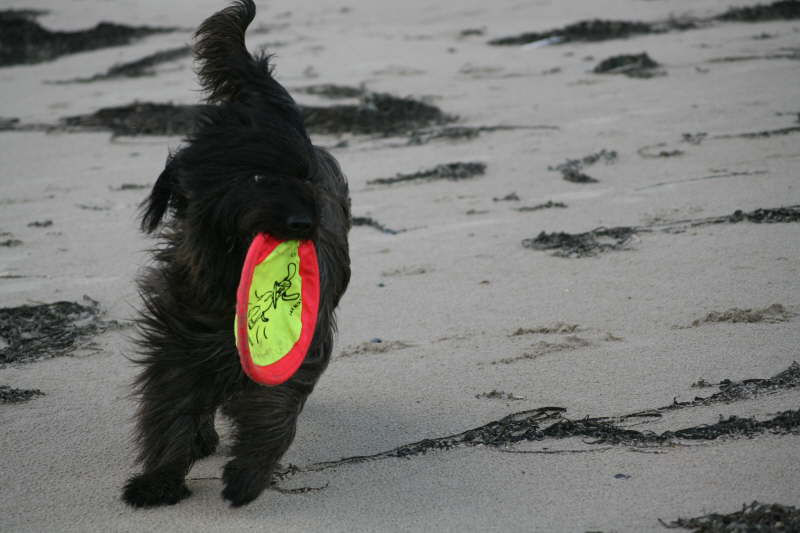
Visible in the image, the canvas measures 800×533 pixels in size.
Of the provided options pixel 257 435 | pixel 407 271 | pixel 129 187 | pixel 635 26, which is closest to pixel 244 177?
pixel 257 435

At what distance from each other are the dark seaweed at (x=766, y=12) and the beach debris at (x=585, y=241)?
8.42m

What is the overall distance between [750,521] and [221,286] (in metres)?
1.97

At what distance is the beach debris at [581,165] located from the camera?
7406 millimetres

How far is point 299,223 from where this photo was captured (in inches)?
129

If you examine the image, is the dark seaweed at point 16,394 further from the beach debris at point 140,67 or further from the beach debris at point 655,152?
the beach debris at point 140,67

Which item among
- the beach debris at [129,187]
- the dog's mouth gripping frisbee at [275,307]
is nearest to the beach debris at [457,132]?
the beach debris at [129,187]

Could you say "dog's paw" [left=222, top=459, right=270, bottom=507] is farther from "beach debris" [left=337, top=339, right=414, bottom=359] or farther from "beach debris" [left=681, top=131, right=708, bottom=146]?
"beach debris" [left=681, top=131, right=708, bottom=146]

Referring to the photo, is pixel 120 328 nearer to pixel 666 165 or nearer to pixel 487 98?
pixel 666 165

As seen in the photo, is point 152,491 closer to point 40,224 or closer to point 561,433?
point 561,433

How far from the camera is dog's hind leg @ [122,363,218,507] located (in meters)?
3.50

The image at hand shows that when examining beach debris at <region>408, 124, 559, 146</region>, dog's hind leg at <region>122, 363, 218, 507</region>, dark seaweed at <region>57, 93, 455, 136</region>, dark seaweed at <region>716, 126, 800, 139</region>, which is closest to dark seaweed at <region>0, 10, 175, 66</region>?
dark seaweed at <region>57, 93, 455, 136</region>

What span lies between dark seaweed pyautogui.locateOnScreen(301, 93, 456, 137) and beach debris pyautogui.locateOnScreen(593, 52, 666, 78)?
235 cm

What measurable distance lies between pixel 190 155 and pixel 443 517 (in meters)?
1.57

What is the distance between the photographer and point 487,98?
10625mm
